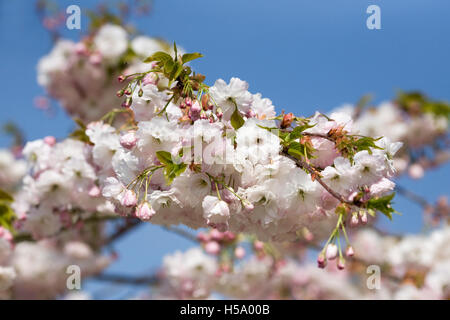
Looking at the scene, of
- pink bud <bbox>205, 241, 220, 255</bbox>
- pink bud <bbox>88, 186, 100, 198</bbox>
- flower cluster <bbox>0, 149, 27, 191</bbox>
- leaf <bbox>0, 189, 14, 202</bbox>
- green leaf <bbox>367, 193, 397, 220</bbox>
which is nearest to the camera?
green leaf <bbox>367, 193, 397, 220</bbox>

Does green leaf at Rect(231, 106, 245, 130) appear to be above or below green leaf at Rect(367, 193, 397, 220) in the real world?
above

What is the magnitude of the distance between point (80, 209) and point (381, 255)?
6.80 meters

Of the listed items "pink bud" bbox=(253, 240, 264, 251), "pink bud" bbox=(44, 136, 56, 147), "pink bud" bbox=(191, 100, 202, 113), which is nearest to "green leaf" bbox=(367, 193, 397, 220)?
"pink bud" bbox=(191, 100, 202, 113)

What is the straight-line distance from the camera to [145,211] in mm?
1396

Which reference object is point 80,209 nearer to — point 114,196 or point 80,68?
point 114,196

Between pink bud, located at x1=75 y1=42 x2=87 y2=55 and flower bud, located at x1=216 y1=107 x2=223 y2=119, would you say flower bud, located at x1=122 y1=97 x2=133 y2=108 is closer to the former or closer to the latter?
flower bud, located at x1=216 y1=107 x2=223 y2=119

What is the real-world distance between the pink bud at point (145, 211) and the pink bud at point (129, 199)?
0.09ft

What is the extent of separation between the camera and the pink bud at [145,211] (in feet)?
4.55

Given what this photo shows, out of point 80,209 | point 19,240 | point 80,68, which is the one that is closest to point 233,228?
point 80,209

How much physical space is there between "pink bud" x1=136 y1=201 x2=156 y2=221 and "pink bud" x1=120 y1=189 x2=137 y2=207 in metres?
0.03

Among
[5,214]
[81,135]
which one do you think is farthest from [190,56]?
[5,214]

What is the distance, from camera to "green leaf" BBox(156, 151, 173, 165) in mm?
1390
